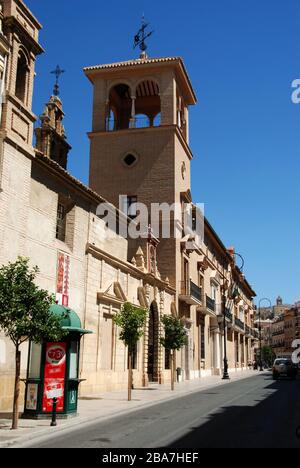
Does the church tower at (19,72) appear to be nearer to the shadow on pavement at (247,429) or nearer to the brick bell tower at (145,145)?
the shadow on pavement at (247,429)

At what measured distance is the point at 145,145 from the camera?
3834cm

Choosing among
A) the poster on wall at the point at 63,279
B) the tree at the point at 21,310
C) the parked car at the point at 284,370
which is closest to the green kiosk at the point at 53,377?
the tree at the point at 21,310

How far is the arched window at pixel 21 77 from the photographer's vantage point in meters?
18.6

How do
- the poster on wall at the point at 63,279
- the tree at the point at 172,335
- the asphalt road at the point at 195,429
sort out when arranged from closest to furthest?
the asphalt road at the point at 195,429 < the poster on wall at the point at 63,279 < the tree at the point at 172,335

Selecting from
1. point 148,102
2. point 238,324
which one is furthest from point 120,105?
point 238,324

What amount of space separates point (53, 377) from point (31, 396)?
0.77 m

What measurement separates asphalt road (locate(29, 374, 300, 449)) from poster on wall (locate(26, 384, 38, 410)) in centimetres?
202

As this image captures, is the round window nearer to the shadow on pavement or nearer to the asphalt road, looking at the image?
the asphalt road

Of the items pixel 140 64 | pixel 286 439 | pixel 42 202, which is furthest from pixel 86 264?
pixel 140 64

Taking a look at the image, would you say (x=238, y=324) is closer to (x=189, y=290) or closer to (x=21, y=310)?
(x=189, y=290)

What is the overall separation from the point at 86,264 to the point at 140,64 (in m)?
21.8

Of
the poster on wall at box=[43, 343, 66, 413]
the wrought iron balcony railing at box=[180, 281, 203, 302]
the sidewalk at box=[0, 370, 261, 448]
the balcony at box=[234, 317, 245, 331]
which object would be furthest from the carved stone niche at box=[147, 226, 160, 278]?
the balcony at box=[234, 317, 245, 331]

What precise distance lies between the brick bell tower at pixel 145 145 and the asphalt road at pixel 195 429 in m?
19.9
